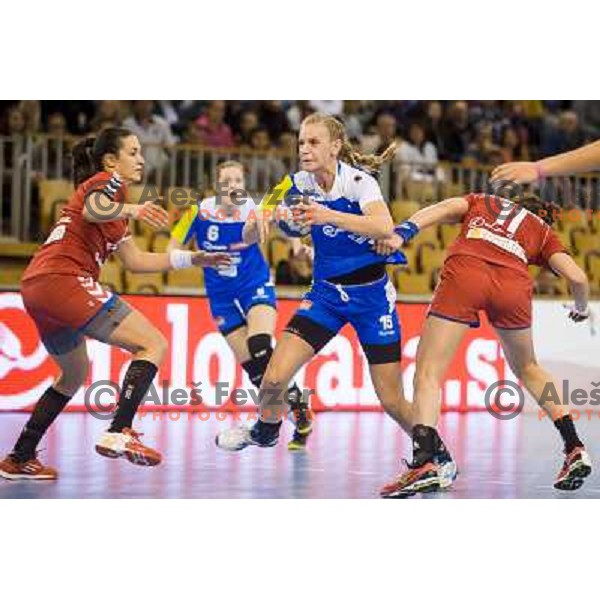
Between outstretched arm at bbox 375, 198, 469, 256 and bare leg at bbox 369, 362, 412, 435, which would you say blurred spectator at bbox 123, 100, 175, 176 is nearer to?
outstretched arm at bbox 375, 198, 469, 256

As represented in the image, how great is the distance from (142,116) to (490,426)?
4617mm

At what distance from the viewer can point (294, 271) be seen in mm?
12648

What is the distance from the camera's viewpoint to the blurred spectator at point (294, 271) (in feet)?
41.2

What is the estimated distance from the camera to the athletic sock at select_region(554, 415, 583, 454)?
24.9 ft

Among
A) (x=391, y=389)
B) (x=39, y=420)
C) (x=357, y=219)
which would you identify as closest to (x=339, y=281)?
(x=357, y=219)

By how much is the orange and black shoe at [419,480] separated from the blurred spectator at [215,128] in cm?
727

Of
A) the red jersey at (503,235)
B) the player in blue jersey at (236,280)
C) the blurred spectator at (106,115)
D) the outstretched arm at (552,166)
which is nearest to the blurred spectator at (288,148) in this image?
the blurred spectator at (106,115)

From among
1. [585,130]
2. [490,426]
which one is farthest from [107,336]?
[585,130]

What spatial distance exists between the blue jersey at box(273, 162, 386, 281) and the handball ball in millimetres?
89

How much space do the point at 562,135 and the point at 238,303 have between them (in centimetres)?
720

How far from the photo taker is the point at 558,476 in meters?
8.07

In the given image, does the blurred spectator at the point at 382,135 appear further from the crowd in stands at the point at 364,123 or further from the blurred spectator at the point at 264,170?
the blurred spectator at the point at 264,170

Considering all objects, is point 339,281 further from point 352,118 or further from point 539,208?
point 352,118

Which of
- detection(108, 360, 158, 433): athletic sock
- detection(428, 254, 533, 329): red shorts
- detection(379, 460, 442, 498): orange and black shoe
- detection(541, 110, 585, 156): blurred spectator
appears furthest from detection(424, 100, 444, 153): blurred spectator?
detection(108, 360, 158, 433): athletic sock
